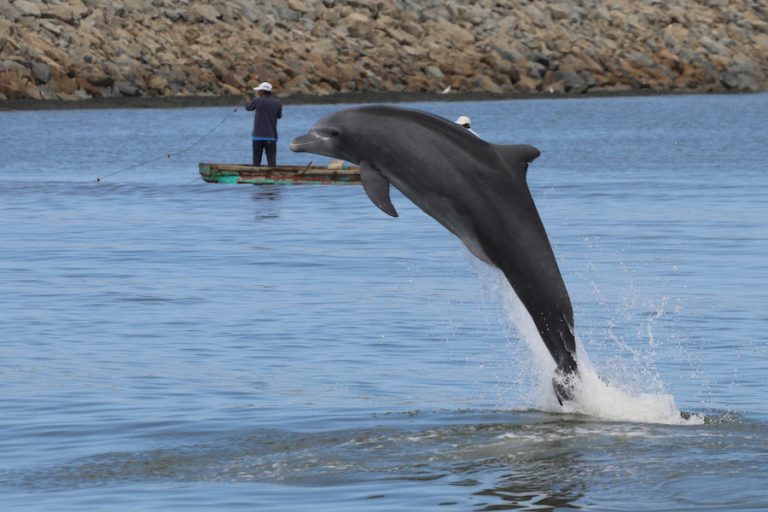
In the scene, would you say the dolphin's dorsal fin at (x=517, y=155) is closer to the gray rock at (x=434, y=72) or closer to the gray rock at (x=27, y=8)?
the gray rock at (x=27, y=8)

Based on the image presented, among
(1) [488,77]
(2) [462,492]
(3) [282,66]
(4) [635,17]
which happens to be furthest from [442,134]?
(4) [635,17]

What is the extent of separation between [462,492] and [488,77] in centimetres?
8608

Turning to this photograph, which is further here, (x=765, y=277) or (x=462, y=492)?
(x=765, y=277)

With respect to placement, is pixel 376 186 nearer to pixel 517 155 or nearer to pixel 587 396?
pixel 517 155

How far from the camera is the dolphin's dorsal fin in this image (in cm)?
1281

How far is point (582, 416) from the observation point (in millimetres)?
15156

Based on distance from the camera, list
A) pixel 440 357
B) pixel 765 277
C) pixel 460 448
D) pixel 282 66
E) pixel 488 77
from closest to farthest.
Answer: pixel 460 448 < pixel 440 357 < pixel 765 277 < pixel 282 66 < pixel 488 77

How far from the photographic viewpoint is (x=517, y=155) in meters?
12.8

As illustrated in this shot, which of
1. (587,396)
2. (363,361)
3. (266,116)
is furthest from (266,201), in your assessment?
(587,396)

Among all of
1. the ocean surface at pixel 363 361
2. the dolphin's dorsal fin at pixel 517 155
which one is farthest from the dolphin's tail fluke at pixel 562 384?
the dolphin's dorsal fin at pixel 517 155

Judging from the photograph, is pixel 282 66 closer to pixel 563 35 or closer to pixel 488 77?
pixel 488 77

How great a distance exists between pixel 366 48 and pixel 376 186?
276 ft

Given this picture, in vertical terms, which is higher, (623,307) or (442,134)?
(442,134)

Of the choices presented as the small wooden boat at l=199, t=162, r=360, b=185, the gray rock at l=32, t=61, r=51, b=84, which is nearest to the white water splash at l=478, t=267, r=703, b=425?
the small wooden boat at l=199, t=162, r=360, b=185
